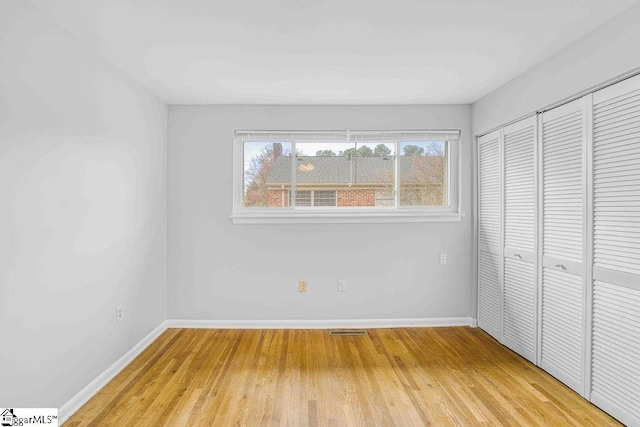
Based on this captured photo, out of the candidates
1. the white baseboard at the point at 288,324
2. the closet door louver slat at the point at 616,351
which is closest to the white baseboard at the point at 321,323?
the white baseboard at the point at 288,324

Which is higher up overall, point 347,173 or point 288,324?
point 347,173

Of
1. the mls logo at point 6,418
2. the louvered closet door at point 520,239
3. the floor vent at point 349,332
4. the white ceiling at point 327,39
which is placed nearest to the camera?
the mls logo at point 6,418

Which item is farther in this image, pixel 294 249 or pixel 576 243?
pixel 294 249

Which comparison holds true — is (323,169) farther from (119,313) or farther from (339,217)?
(119,313)

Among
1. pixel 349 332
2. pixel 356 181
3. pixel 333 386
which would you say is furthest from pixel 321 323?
pixel 356 181

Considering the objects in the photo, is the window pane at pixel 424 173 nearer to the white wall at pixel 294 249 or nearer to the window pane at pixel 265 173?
the white wall at pixel 294 249

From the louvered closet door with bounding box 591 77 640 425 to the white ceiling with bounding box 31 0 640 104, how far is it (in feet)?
1.84

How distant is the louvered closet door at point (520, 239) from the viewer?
3.03m

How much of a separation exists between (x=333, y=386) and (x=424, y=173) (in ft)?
7.96

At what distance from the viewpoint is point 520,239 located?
10.5 feet

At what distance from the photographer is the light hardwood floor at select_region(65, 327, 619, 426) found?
2287 mm

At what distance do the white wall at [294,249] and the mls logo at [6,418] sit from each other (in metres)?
2.12

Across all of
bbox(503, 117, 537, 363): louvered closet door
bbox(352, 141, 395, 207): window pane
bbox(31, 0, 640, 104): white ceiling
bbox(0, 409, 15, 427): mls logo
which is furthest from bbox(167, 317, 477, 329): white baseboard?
bbox(31, 0, 640, 104): white ceiling

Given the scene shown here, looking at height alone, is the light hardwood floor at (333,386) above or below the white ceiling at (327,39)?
below
